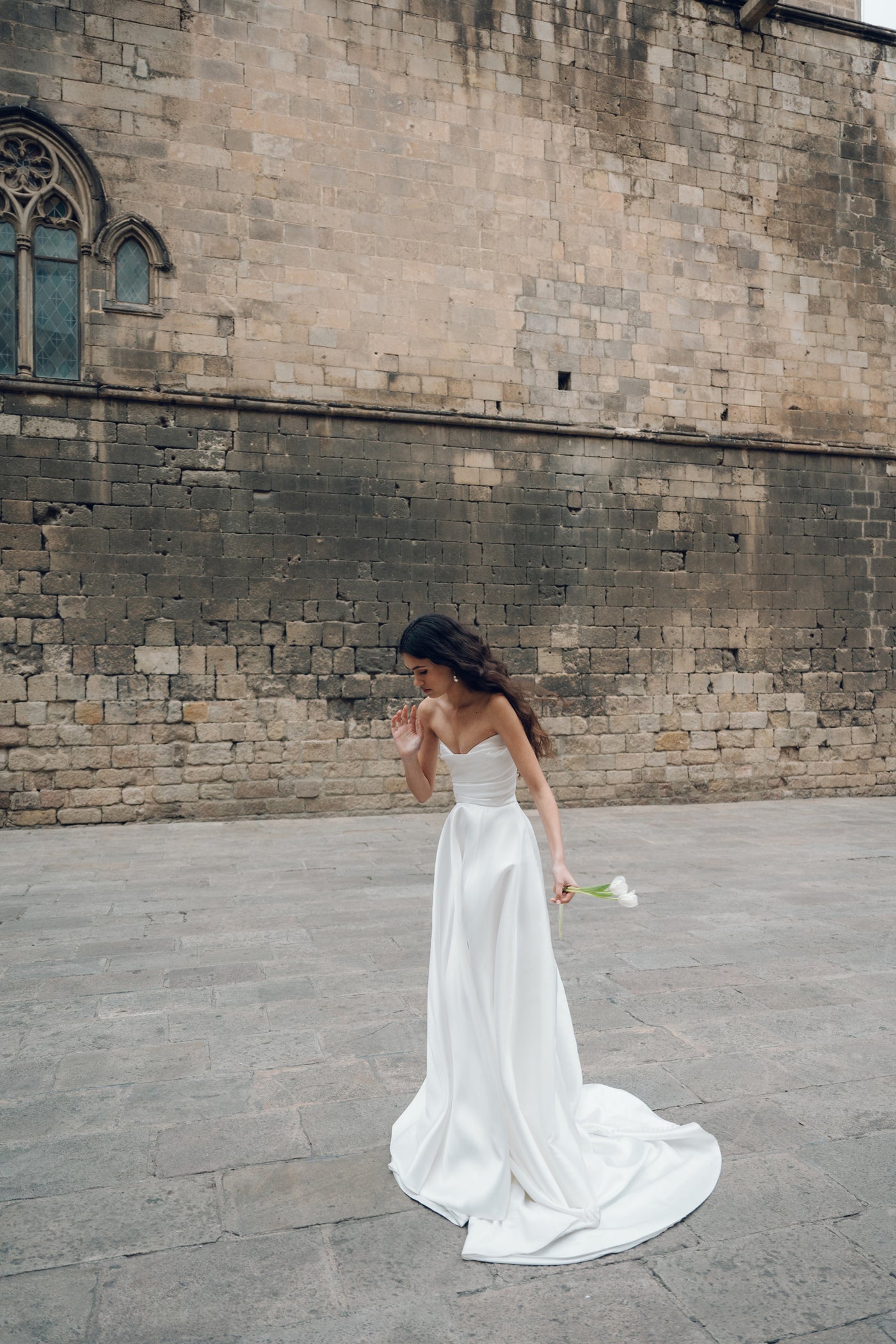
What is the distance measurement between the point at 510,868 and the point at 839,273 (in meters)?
11.2

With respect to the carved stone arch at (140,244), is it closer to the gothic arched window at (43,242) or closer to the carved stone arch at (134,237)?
the carved stone arch at (134,237)

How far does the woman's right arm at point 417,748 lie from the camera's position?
9.43 feet

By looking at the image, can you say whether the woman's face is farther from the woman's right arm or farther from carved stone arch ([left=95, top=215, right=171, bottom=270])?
carved stone arch ([left=95, top=215, right=171, bottom=270])

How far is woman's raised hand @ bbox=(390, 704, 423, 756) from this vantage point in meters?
2.88

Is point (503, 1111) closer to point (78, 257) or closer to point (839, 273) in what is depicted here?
point (78, 257)

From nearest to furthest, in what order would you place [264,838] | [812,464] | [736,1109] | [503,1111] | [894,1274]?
[894,1274], [503,1111], [736,1109], [264,838], [812,464]

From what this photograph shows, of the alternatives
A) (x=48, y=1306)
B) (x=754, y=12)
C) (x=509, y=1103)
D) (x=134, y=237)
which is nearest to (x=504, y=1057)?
(x=509, y=1103)

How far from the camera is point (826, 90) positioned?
37.0 feet

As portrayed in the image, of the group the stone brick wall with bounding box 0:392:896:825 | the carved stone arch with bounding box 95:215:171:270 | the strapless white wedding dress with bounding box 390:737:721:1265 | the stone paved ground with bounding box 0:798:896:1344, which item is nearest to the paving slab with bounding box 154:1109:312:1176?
the stone paved ground with bounding box 0:798:896:1344

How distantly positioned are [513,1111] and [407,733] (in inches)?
43.3

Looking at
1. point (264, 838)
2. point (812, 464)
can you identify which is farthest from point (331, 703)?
point (812, 464)

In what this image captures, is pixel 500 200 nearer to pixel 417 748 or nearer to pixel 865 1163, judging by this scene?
pixel 417 748

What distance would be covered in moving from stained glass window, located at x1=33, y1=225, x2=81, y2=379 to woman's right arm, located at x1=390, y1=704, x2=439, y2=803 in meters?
7.34

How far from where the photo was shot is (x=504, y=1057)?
8.16ft
